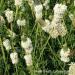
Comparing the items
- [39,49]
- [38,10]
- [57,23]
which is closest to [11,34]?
[39,49]

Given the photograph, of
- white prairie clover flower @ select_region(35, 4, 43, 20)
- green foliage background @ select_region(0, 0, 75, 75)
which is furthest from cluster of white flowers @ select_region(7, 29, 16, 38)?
white prairie clover flower @ select_region(35, 4, 43, 20)

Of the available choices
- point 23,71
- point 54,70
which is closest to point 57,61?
point 54,70

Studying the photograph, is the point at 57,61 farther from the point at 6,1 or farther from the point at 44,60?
the point at 6,1

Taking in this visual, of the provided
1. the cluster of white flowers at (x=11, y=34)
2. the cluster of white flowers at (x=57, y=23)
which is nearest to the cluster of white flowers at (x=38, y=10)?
the cluster of white flowers at (x=57, y=23)

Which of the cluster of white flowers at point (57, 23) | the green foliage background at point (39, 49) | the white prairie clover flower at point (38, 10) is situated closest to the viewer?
the cluster of white flowers at point (57, 23)

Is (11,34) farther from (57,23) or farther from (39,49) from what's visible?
(57,23)

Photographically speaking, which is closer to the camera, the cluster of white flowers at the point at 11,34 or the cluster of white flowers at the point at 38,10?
the cluster of white flowers at the point at 38,10

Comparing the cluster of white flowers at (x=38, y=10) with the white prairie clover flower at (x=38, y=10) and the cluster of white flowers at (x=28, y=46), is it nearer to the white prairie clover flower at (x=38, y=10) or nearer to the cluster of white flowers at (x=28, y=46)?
the white prairie clover flower at (x=38, y=10)

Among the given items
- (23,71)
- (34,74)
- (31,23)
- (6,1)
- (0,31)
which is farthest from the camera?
(6,1)

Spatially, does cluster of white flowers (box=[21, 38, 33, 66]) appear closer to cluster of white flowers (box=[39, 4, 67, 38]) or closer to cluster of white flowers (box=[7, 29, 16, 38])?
cluster of white flowers (box=[39, 4, 67, 38])

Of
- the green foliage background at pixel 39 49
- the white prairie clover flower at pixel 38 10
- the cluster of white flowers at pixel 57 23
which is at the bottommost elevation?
the green foliage background at pixel 39 49

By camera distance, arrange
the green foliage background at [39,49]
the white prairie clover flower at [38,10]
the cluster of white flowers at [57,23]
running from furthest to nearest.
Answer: the green foliage background at [39,49] → the white prairie clover flower at [38,10] → the cluster of white flowers at [57,23]
